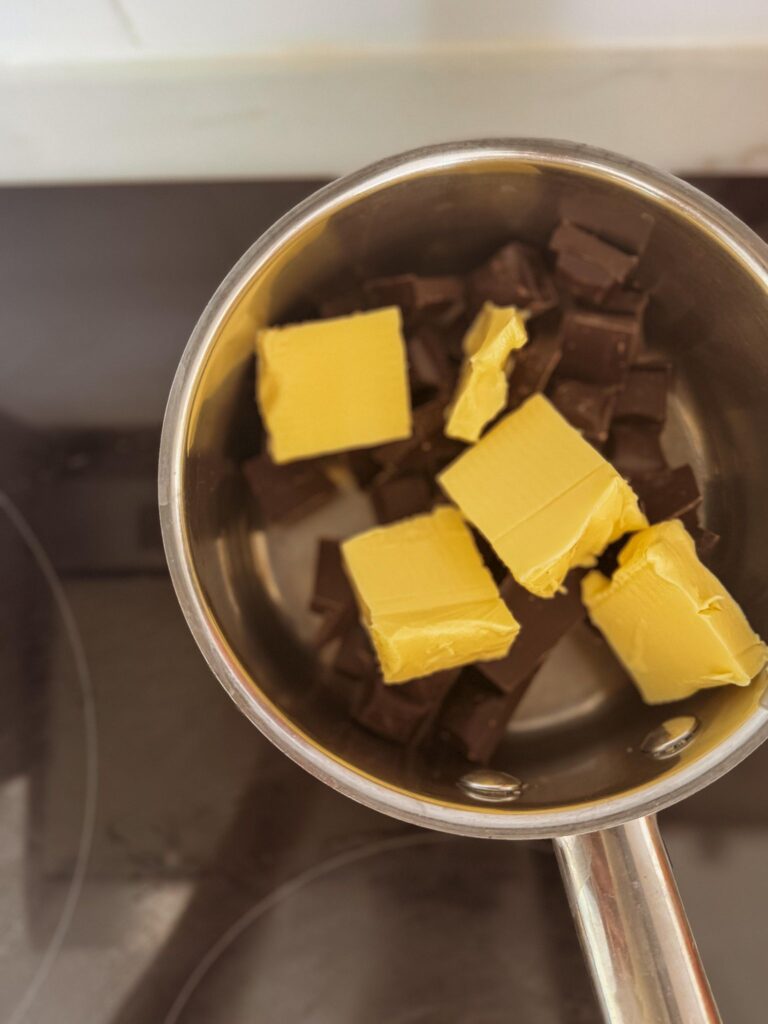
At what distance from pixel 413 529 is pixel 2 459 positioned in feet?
1.70

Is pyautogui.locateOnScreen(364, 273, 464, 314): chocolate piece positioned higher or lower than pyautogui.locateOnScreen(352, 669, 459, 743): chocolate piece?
higher

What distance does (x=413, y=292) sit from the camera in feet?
2.84

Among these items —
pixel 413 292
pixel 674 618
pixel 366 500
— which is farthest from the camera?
pixel 366 500

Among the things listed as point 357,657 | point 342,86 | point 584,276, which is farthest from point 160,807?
point 342,86

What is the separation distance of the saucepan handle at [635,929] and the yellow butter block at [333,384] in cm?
48

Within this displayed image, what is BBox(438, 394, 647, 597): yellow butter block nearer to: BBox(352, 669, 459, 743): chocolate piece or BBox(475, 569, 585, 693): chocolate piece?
BBox(475, 569, 585, 693): chocolate piece

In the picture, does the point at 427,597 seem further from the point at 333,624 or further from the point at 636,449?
the point at 636,449

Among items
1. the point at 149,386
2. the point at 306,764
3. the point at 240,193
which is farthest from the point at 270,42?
the point at 306,764

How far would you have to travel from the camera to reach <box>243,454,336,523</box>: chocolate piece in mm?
899

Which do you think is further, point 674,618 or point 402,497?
point 402,497

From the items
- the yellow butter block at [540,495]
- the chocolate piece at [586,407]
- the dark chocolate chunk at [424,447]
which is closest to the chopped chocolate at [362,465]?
the dark chocolate chunk at [424,447]

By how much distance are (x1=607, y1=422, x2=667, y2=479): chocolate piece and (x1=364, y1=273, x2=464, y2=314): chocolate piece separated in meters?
0.25

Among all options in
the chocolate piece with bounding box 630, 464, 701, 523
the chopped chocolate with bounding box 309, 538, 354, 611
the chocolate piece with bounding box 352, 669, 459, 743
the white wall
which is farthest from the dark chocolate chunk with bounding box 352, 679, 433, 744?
the white wall

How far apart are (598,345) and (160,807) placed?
2.42 feet
